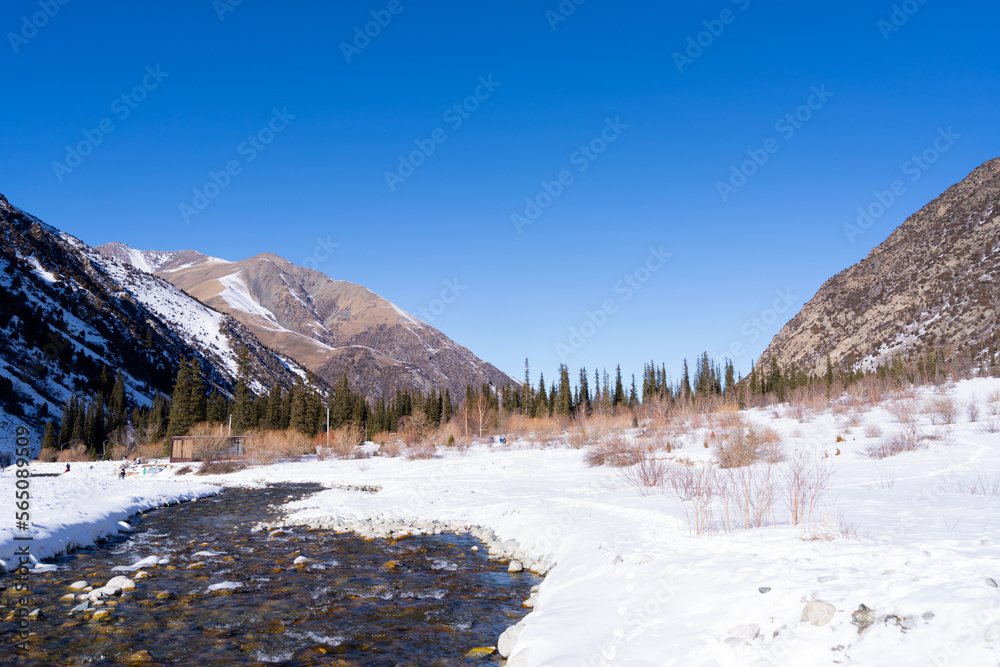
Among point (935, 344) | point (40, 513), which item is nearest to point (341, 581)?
point (40, 513)

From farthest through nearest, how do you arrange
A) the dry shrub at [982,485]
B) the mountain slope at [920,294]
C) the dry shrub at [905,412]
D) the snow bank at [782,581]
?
1. the mountain slope at [920,294]
2. the dry shrub at [905,412]
3. the dry shrub at [982,485]
4. the snow bank at [782,581]

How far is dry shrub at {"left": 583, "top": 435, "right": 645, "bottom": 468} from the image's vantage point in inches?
1078

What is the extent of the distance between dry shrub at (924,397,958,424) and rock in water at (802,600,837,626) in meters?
26.3

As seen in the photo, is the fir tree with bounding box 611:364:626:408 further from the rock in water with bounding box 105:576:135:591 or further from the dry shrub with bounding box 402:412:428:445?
the rock in water with bounding box 105:576:135:591

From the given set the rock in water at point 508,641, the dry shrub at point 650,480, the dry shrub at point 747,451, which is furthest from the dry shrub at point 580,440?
the rock in water at point 508,641

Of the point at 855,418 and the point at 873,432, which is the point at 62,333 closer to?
the point at 855,418

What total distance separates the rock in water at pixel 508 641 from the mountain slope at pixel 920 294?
96.4 meters

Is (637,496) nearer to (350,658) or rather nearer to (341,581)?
(341,581)

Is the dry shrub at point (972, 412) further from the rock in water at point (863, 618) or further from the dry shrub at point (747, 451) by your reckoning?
the rock in water at point (863, 618)

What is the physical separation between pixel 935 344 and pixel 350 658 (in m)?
106

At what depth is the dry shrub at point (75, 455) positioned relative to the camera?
68.6m

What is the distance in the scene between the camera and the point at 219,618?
955 cm

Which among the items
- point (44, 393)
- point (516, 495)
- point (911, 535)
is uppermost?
point (44, 393)

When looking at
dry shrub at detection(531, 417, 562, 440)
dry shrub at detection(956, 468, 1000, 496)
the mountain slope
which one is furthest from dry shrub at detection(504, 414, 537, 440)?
the mountain slope
